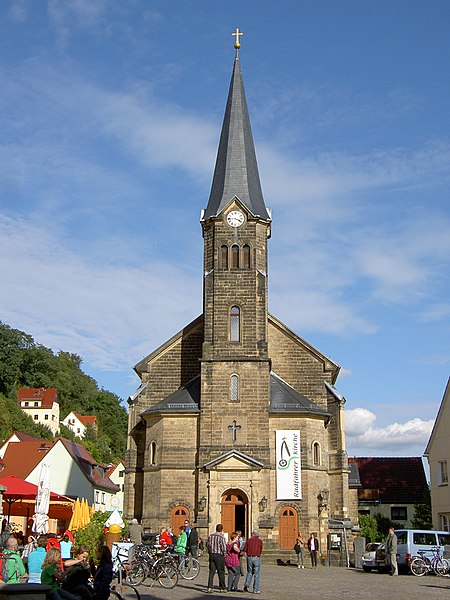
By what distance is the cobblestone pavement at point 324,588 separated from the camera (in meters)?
18.9

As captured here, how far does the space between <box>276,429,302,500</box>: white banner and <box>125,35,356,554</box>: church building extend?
0.16 feet

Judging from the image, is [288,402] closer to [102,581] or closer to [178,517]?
[178,517]

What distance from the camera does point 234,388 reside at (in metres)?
37.6

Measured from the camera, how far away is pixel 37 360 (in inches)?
4245

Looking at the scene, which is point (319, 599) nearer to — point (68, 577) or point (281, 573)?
point (68, 577)

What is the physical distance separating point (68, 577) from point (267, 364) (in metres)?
26.2

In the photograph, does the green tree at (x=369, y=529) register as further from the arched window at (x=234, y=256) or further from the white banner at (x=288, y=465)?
the arched window at (x=234, y=256)

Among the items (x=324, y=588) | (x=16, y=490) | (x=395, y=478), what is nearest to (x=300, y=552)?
(x=324, y=588)

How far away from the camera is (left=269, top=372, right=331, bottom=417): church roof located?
37.7m

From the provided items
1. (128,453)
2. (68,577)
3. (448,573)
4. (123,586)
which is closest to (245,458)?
(128,453)

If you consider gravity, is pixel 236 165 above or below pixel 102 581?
above

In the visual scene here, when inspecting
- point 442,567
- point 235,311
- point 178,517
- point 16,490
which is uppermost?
point 235,311

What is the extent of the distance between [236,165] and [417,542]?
23.4 m

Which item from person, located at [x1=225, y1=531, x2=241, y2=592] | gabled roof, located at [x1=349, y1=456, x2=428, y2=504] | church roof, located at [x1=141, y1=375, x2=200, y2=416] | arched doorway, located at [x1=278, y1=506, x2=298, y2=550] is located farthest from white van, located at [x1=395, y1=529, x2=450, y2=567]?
gabled roof, located at [x1=349, y1=456, x2=428, y2=504]
